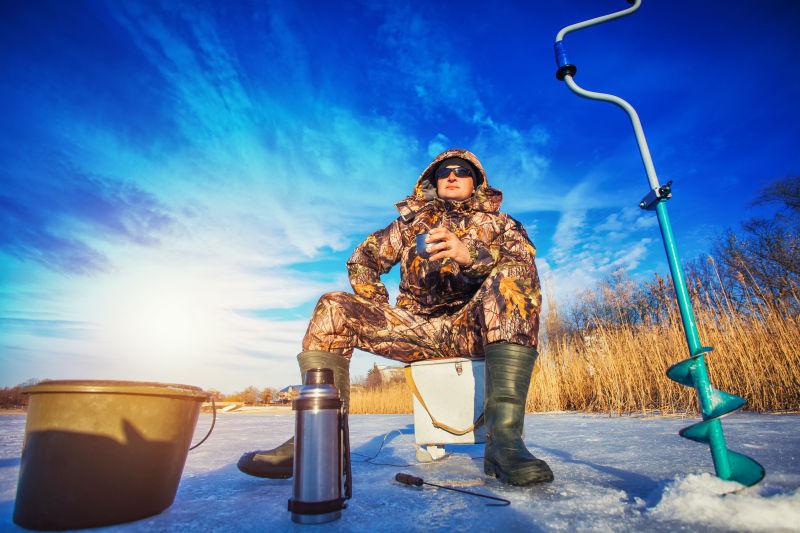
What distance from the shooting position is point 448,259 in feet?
7.95

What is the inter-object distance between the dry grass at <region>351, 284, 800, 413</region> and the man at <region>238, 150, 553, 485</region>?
3638 mm

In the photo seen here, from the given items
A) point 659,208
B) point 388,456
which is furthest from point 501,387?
point 388,456

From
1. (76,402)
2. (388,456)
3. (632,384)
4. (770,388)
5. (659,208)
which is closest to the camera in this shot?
(76,402)

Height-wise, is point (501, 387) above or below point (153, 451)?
above

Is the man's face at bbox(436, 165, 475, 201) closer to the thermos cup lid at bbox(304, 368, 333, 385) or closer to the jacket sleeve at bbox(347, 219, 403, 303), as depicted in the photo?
the jacket sleeve at bbox(347, 219, 403, 303)

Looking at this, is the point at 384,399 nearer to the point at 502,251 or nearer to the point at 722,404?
the point at 502,251

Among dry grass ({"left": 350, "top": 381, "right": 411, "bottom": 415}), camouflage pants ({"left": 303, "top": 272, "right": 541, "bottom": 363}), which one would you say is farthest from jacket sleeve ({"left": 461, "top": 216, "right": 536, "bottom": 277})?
dry grass ({"left": 350, "top": 381, "right": 411, "bottom": 415})

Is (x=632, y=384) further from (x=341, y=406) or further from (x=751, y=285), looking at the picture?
(x=341, y=406)

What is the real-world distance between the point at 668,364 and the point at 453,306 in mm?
4498

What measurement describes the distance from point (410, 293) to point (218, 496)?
1.61 metres

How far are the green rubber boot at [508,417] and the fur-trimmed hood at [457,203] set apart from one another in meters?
1.42

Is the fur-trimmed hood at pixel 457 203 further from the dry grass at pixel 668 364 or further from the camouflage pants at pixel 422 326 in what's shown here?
the dry grass at pixel 668 364

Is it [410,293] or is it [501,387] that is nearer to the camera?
[501,387]

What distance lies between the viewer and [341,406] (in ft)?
4.41
